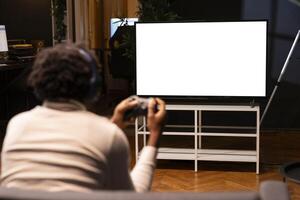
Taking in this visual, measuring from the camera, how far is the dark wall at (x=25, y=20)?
7117mm

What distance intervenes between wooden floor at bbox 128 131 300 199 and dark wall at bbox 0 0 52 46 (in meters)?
2.94

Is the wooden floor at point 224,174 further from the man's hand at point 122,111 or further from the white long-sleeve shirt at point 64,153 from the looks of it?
the white long-sleeve shirt at point 64,153

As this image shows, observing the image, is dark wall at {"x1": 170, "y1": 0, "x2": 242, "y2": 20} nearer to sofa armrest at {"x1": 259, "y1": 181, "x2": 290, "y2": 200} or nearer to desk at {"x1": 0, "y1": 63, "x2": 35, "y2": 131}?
desk at {"x1": 0, "y1": 63, "x2": 35, "y2": 131}

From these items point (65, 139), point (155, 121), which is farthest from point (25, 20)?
point (65, 139)

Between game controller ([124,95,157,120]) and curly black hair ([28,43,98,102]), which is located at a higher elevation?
curly black hair ([28,43,98,102])

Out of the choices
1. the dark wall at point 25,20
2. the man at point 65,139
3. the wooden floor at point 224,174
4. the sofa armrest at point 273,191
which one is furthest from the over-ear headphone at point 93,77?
the dark wall at point 25,20

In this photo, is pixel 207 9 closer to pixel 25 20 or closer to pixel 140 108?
pixel 25 20

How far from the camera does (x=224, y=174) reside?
13.4ft

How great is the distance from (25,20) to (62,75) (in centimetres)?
601

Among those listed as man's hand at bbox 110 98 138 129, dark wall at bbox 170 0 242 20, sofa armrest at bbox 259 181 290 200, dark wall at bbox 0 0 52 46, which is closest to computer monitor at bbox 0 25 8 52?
dark wall at bbox 0 0 52 46

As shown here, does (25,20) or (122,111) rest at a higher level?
(25,20)

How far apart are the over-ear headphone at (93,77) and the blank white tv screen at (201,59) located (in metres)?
2.71

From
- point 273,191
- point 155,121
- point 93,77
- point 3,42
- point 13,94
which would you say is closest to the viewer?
point 273,191

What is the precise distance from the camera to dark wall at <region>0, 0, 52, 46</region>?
712cm
